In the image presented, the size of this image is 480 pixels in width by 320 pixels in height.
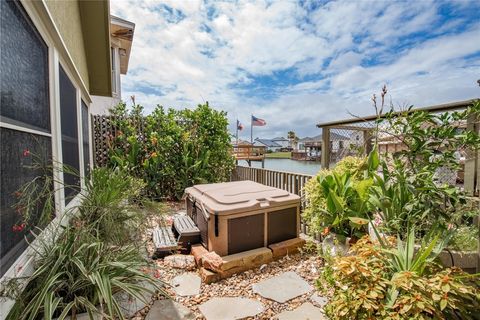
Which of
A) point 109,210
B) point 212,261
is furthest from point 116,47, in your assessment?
point 212,261

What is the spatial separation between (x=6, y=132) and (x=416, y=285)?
2.67 m

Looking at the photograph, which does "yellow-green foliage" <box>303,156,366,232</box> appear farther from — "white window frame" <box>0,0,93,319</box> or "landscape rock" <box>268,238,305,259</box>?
"white window frame" <box>0,0,93,319</box>

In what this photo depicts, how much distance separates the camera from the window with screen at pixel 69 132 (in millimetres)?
2578

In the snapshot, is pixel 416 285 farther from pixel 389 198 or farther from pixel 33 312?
pixel 33 312

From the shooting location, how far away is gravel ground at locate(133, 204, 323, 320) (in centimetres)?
226

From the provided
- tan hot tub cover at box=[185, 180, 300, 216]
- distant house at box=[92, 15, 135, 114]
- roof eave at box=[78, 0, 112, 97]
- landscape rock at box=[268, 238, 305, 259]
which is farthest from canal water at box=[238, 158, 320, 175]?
distant house at box=[92, 15, 135, 114]

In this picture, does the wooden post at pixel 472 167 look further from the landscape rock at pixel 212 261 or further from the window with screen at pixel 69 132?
the window with screen at pixel 69 132

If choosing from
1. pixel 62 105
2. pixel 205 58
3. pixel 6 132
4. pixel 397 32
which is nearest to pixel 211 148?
pixel 205 58

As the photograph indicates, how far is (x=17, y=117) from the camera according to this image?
153 centimetres

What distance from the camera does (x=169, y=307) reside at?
2199 millimetres

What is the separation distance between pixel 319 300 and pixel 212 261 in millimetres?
1212

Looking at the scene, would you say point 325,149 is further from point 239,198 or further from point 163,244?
point 163,244

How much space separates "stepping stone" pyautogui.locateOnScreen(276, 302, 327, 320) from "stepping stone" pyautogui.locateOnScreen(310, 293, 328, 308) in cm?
8

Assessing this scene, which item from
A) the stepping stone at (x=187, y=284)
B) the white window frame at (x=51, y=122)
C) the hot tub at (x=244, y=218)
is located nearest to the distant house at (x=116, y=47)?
the white window frame at (x=51, y=122)
